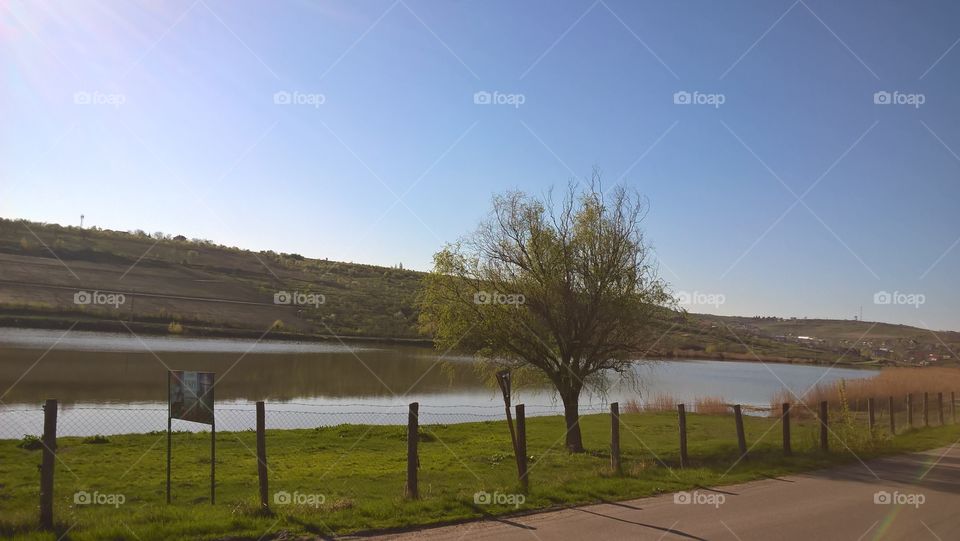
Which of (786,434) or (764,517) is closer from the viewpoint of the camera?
(764,517)

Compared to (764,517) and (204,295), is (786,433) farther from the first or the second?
(204,295)

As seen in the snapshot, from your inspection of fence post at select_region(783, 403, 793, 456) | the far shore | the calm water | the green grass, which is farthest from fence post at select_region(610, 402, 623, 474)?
the far shore

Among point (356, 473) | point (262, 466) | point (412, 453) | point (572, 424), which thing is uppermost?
point (262, 466)

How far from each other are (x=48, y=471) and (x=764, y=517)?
36.7 feet

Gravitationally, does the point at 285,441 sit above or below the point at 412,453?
below

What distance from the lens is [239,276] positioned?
97062 millimetres

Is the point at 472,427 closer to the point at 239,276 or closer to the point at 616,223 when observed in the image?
the point at 616,223

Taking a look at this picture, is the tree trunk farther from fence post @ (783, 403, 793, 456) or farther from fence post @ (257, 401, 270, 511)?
fence post @ (257, 401, 270, 511)

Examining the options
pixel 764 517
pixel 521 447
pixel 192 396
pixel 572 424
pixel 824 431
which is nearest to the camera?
pixel 764 517

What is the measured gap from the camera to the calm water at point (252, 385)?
1041 inches

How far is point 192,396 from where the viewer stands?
41.3 ft

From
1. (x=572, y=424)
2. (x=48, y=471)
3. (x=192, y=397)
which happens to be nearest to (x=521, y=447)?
(x=192, y=397)

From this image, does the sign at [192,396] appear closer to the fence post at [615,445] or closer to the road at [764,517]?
the road at [764,517]

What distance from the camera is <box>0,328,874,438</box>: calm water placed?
86.8 ft
